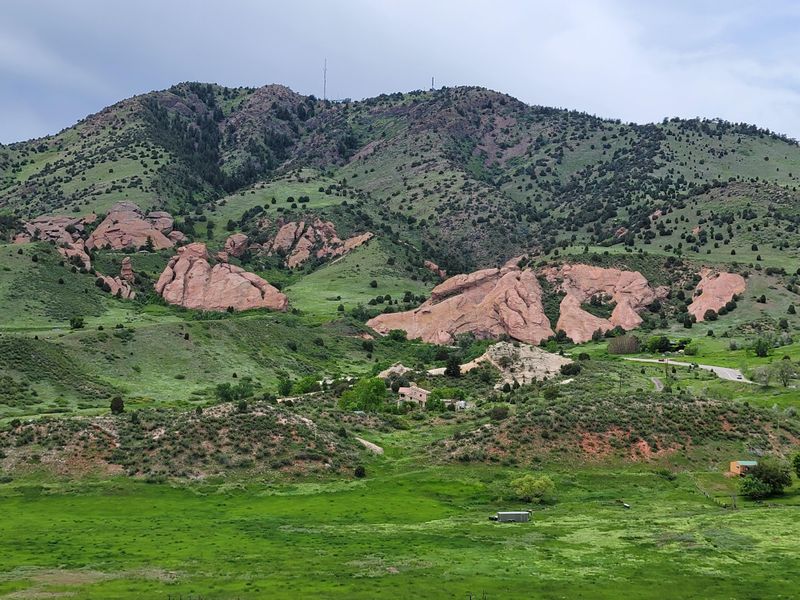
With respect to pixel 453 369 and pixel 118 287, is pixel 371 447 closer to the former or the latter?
pixel 453 369

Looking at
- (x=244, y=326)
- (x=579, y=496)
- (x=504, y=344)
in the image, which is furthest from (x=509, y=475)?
(x=244, y=326)

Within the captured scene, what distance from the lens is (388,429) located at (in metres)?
97.6

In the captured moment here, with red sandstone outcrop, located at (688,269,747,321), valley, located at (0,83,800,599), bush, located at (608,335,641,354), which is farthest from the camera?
red sandstone outcrop, located at (688,269,747,321)

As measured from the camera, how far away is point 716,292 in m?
163

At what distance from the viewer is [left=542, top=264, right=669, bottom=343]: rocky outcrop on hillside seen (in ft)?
530

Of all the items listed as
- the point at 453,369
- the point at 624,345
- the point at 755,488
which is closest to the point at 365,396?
the point at 453,369

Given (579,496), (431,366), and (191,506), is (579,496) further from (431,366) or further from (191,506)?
(431,366)

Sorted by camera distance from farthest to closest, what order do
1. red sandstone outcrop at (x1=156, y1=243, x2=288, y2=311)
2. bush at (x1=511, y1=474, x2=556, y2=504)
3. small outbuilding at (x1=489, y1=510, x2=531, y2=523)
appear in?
red sandstone outcrop at (x1=156, y1=243, x2=288, y2=311)
bush at (x1=511, y1=474, x2=556, y2=504)
small outbuilding at (x1=489, y1=510, x2=531, y2=523)

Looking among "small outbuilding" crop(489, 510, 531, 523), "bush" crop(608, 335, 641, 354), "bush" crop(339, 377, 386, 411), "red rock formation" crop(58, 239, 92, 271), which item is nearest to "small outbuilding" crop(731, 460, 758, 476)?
"small outbuilding" crop(489, 510, 531, 523)

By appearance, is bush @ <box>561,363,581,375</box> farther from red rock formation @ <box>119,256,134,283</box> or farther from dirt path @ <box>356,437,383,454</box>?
red rock formation @ <box>119,256,134,283</box>

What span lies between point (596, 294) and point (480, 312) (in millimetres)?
28373

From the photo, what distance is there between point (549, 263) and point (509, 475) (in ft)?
380

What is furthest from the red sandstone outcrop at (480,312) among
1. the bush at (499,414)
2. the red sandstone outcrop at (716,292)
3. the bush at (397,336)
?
the bush at (499,414)

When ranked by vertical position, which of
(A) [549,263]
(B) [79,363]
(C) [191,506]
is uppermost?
(A) [549,263]
